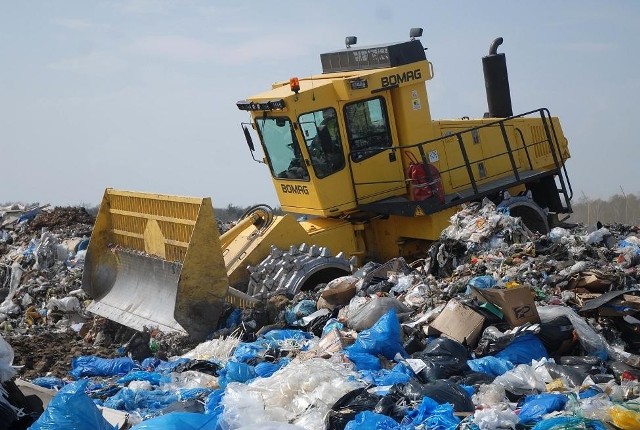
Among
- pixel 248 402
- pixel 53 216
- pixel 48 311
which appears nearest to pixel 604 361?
pixel 248 402

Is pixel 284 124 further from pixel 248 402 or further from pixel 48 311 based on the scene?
pixel 248 402

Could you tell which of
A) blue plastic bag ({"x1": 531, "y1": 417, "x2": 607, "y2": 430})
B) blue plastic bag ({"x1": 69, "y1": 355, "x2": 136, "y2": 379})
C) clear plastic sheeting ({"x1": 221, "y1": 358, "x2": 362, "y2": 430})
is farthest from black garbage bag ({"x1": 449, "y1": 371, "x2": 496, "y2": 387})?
blue plastic bag ({"x1": 69, "y1": 355, "x2": 136, "y2": 379})

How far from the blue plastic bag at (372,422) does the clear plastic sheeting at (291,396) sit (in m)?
0.27

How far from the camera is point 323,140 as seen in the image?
1180 centimetres

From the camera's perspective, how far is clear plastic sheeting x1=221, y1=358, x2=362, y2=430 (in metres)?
6.69

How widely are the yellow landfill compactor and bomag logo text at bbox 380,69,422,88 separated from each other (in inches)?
0.6

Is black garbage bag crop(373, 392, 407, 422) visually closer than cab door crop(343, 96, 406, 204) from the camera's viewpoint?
Yes

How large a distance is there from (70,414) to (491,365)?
10.9ft

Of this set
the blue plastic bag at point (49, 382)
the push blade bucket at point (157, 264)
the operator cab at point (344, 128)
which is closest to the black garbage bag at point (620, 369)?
the push blade bucket at point (157, 264)

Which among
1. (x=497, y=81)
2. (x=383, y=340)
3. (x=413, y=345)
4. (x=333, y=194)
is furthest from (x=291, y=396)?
(x=497, y=81)

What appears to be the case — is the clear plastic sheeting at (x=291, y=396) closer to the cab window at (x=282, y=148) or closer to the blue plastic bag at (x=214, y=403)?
the blue plastic bag at (x=214, y=403)

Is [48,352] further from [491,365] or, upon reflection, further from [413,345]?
[491,365]

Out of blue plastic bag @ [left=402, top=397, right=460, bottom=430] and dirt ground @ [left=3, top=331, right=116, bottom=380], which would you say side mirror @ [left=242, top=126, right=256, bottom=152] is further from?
blue plastic bag @ [left=402, top=397, right=460, bottom=430]

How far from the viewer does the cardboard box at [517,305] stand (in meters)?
8.17
